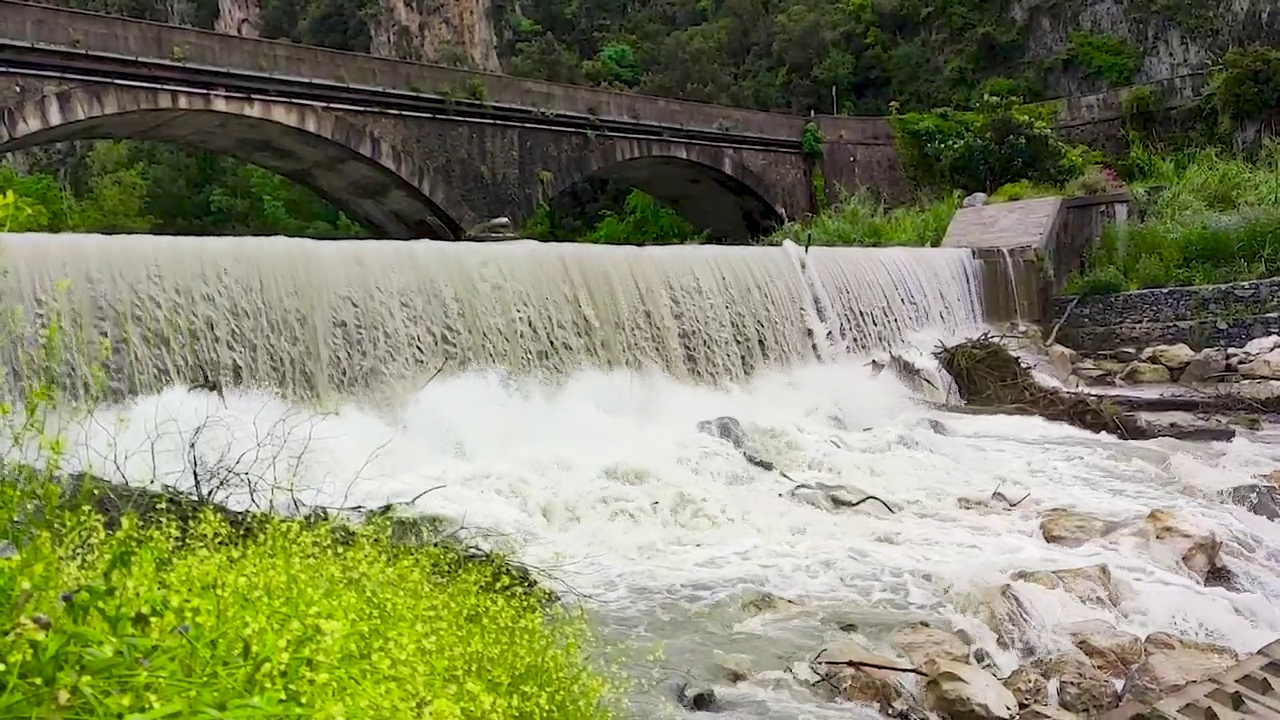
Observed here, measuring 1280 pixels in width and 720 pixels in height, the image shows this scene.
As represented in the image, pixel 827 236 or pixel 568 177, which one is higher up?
pixel 568 177

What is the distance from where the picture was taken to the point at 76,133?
1201 cm

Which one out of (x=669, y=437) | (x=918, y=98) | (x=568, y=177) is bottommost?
(x=669, y=437)

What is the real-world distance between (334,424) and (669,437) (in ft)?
7.59

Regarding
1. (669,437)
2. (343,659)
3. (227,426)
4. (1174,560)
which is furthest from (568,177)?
(343,659)

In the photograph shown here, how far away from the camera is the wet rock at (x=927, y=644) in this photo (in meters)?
3.81

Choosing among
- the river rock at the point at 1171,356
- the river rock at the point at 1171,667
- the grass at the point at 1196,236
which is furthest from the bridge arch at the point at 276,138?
the river rock at the point at 1171,667

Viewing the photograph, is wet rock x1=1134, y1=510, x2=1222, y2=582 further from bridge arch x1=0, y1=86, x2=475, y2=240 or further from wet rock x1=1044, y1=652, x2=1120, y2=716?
bridge arch x1=0, y1=86, x2=475, y2=240

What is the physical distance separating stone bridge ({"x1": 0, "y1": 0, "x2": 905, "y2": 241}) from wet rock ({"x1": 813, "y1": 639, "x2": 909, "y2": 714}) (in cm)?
1024

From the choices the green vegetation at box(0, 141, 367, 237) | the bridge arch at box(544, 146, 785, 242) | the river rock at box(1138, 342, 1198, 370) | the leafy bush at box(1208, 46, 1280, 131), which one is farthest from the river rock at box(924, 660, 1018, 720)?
the green vegetation at box(0, 141, 367, 237)

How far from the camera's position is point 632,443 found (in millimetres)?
7359

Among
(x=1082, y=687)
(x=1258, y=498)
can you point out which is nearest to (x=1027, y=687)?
(x=1082, y=687)

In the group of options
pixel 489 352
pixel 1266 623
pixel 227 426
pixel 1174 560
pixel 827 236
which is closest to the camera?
pixel 1266 623

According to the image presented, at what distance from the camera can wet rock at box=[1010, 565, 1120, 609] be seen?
4414 mm

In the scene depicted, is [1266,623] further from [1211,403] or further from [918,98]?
[918,98]
